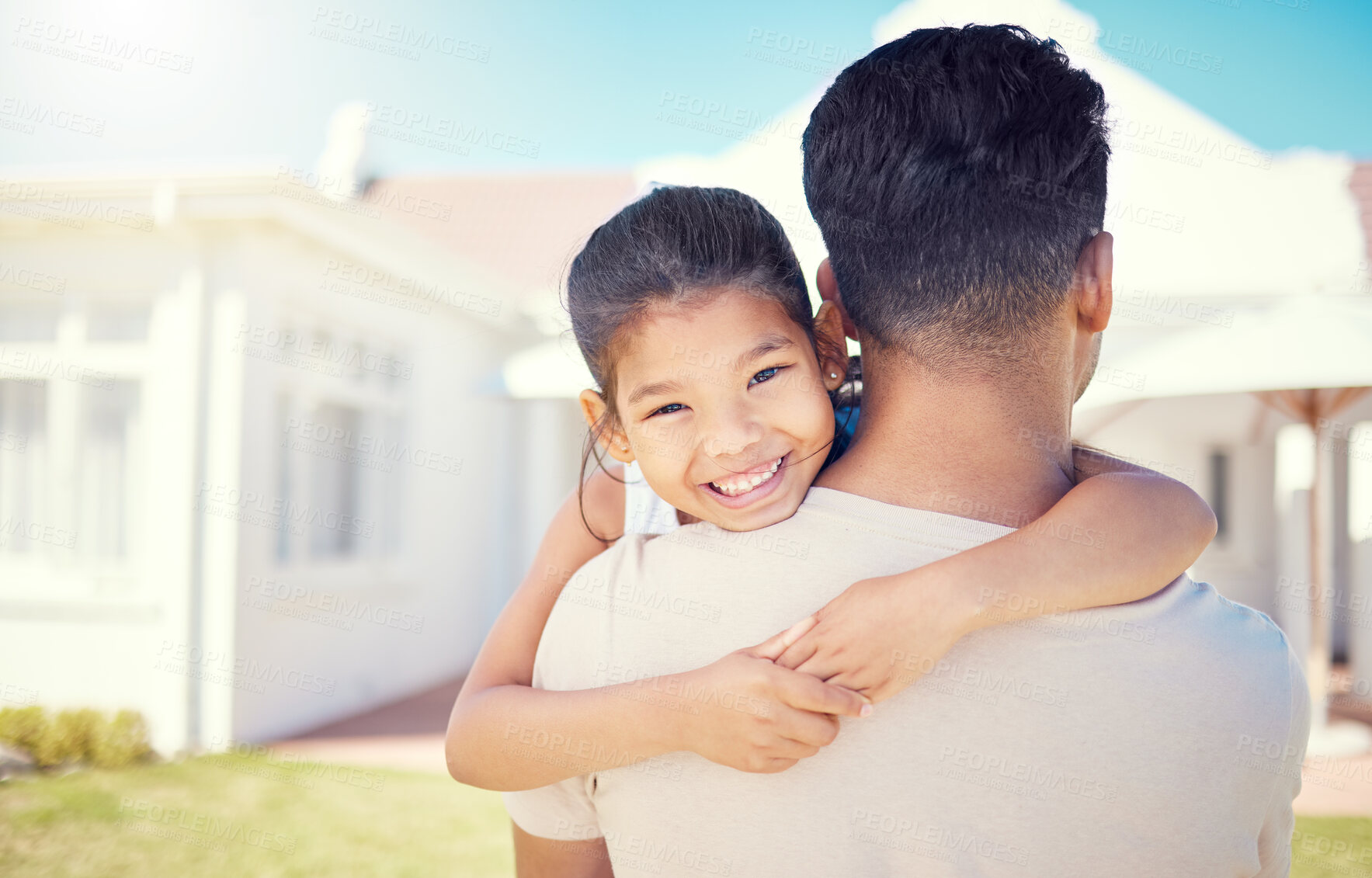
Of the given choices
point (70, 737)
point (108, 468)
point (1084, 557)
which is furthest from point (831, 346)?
point (108, 468)

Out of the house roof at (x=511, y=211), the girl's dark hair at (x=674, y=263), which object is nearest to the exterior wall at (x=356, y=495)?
the house roof at (x=511, y=211)

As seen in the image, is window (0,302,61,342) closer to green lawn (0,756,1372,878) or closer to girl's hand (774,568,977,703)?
green lawn (0,756,1372,878)

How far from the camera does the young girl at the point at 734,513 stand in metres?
1.16

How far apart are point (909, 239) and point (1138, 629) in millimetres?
559

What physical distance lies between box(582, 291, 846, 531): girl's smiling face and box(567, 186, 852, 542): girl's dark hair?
0.03m

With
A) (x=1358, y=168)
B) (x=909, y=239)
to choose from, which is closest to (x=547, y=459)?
(x=909, y=239)

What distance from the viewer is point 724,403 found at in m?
1.62

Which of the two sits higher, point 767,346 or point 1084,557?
point 767,346

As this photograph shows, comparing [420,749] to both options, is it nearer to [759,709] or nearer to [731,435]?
[731,435]

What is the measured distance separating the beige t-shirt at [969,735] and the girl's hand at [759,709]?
18mm

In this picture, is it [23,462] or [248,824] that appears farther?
[23,462]

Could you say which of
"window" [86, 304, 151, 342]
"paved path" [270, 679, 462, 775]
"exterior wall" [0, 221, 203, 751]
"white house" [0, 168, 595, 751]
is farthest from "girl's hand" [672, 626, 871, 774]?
"window" [86, 304, 151, 342]

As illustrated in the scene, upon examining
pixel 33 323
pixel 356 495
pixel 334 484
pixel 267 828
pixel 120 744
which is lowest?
pixel 267 828

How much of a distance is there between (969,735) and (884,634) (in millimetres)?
158
